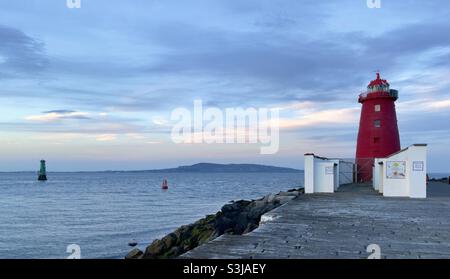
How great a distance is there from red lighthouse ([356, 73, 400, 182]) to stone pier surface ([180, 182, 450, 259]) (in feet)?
54.5

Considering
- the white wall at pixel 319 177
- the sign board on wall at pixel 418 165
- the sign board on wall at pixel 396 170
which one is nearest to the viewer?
the sign board on wall at pixel 418 165

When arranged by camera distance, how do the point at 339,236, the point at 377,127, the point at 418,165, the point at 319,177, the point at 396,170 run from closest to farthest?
the point at 339,236, the point at 418,165, the point at 396,170, the point at 319,177, the point at 377,127

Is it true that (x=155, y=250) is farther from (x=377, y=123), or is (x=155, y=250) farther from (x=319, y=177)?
(x=377, y=123)

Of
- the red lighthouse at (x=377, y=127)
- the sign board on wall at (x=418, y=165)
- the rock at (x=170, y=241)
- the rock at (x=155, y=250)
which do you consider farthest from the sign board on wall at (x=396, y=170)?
the red lighthouse at (x=377, y=127)

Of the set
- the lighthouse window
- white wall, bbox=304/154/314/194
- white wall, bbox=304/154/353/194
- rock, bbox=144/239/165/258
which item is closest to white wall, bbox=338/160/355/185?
the lighthouse window

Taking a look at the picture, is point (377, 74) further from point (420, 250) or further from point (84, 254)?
point (420, 250)

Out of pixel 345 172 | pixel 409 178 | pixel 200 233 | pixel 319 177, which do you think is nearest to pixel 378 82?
pixel 345 172

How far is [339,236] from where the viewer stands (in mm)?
7918

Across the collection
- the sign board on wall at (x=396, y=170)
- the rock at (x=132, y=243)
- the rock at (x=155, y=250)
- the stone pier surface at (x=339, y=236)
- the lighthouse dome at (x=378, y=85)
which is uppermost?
the lighthouse dome at (x=378, y=85)

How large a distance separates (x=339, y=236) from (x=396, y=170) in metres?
10.5

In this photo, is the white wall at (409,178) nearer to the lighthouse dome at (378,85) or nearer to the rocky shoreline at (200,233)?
the rocky shoreline at (200,233)

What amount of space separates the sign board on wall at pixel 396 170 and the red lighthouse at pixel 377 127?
463 inches

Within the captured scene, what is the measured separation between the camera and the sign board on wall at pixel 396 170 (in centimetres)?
1702
